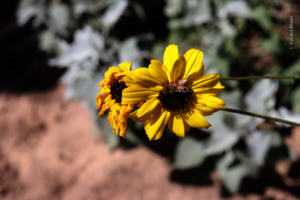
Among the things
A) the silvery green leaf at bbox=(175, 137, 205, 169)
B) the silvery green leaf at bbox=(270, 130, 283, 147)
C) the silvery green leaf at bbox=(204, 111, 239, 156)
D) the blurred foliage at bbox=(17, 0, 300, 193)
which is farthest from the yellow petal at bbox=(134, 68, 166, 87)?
the silvery green leaf at bbox=(270, 130, 283, 147)

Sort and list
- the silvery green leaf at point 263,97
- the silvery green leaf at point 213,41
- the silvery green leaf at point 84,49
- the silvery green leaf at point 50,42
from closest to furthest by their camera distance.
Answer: the silvery green leaf at point 263,97, the silvery green leaf at point 84,49, the silvery green leaf at point 213,41, the silvery green leaf at point 50,42

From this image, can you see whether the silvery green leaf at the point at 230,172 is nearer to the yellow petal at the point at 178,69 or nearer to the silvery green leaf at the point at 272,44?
the silvery green leaf at the point at 272,44

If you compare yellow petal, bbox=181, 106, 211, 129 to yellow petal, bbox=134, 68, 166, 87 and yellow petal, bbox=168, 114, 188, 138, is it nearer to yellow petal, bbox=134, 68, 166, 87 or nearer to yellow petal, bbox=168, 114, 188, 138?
yellow petal, bbox=168, 114, 188, 138

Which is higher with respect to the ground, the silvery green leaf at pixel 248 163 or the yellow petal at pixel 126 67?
the yellow petal at pixel 126 67

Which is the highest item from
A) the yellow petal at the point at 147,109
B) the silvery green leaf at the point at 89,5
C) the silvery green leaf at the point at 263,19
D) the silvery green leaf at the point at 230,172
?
the silvery green leaf at the point at 89,5

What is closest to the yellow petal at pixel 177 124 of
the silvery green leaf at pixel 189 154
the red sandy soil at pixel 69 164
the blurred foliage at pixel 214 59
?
the blurred foliage at pixel 214 59

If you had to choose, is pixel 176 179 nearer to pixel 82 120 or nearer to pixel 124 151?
pixel 124 151
